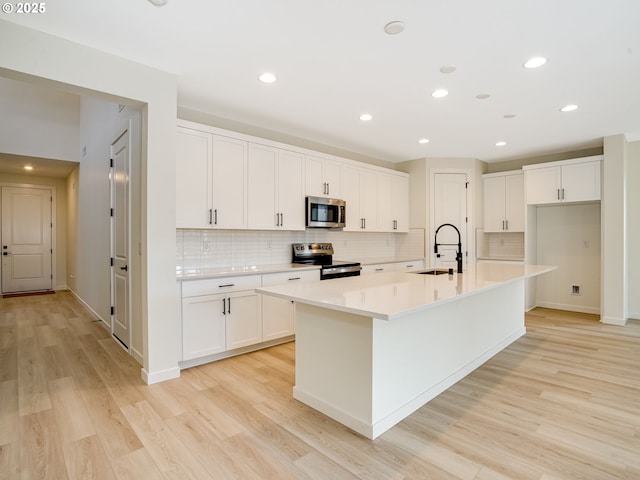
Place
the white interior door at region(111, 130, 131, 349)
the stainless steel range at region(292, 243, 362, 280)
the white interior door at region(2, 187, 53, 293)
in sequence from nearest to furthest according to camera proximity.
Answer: the white interior door at region(111, 130, 131, 349) < the stainless steel range at region(292, 243, 362, 280) < the white interior door at region(2, 187, 53, 293)

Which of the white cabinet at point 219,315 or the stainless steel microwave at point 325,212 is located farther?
the stainless steel microwave at point 325,212

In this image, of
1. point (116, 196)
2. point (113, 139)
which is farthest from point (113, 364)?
point (113, 139)

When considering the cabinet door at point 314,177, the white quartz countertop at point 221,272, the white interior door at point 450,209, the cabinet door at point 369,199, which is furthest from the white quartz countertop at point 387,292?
the white interior door at point 450,209

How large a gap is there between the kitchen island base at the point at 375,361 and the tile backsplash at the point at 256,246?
70.8 inches

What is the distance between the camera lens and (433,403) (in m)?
2.53

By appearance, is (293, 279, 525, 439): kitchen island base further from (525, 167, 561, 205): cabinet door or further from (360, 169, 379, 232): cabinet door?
(525, 167, 561, 205): cabinet door

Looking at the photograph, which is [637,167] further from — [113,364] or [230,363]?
[113,364]

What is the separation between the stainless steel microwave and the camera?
446 cm

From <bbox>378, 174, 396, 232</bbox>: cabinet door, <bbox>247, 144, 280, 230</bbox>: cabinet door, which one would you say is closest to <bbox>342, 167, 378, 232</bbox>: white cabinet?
<bbox>378, 174, 396, 232</bbox>: cabinet door

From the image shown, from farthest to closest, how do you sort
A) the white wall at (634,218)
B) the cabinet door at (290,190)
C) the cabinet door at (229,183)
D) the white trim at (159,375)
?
1. the white wall at (634,218)
2. the cabinet door at (290,190)
3. the cabinet door at (229,183)
4. the white trim at (159,375)

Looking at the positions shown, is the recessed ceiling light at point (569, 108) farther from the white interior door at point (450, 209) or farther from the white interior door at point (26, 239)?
the white interior door at point (26, 239)

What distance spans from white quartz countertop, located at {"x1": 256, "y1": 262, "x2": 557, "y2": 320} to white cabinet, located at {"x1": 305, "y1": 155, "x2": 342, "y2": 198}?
184 cm

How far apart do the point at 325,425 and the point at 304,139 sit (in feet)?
12.4

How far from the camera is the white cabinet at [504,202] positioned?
5777mm
